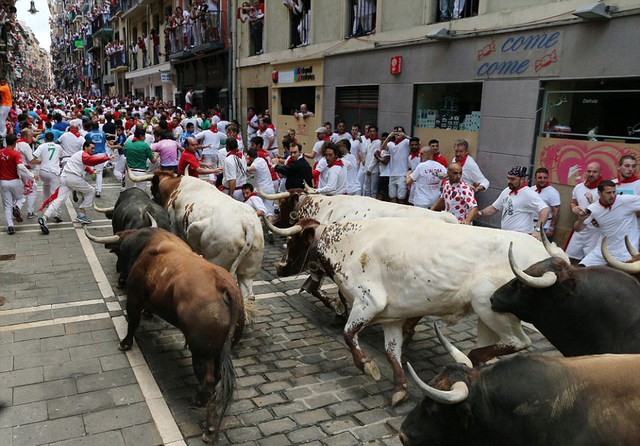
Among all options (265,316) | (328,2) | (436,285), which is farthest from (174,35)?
(436,285)

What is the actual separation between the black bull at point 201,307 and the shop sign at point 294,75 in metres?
13.9

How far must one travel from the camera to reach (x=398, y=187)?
12.0m

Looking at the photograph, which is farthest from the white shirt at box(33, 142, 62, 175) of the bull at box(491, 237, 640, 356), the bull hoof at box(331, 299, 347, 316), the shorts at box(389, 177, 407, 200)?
the bull at box(491, 237, 640, 356)

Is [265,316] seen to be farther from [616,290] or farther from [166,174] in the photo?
[616,290]

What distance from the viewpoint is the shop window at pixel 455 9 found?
11.7 meters

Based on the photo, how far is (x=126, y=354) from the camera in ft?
18.0

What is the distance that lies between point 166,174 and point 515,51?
734 cm

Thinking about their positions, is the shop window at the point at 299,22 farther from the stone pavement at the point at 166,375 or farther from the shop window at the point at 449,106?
the stone pavement at the point at 166,375

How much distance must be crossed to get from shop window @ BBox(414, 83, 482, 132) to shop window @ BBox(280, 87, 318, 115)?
18.0 ft

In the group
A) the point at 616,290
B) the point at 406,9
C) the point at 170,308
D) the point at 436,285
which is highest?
the point at 406,9

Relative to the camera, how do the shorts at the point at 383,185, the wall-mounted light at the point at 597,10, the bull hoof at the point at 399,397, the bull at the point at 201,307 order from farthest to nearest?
the shorts at the point at 383,185
the wall-mounted light at the point at 597,10
the bull hoof at the point at 399,397
the bull at the point at 201,307

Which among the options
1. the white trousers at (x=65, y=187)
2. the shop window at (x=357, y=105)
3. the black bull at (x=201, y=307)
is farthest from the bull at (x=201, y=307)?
Result: the shop window at (x=357, y=105)

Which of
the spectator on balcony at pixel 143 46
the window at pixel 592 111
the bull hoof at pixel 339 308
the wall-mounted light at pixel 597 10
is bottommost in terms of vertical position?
the bull hoof at pixel 339 308

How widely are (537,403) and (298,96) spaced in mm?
18133
